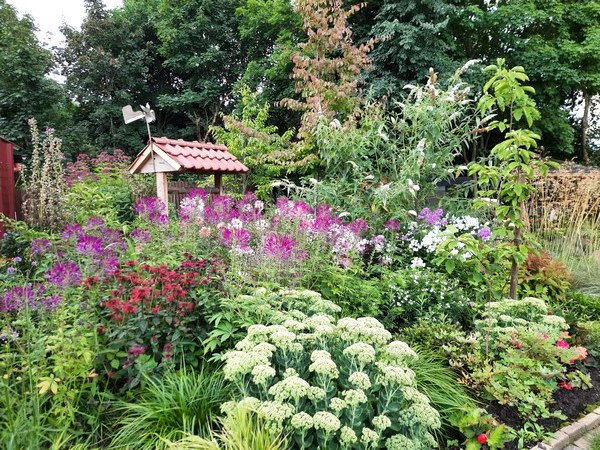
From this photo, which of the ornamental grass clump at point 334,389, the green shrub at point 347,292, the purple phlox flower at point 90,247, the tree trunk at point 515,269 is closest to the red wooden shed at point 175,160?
the purple phlox flower at point 90,247

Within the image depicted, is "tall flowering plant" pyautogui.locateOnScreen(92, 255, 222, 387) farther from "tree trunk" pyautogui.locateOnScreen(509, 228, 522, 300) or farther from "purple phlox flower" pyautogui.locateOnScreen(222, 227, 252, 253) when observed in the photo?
"tree trunk" pyautogui.locateOnScreen(509, 228, 522, 300)

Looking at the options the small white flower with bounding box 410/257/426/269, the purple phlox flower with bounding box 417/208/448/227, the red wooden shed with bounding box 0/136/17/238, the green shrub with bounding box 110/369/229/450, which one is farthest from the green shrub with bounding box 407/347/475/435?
the red wooden shed with bounding box 0/136/17/238

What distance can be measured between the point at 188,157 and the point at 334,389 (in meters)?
4.27

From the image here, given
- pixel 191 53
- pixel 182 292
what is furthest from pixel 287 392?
pixel 191 53

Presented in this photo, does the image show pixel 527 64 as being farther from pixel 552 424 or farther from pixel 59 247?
pixel 59 247

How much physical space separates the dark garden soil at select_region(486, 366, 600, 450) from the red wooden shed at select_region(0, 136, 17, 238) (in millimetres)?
6618

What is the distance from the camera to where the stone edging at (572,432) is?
225 centimetres

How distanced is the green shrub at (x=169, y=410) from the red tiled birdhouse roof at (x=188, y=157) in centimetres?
344

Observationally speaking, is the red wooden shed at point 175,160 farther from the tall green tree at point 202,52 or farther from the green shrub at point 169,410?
the tall green tree at point 202,52

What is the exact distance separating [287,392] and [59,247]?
88.8 inches

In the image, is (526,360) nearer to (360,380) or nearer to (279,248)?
(360,380)

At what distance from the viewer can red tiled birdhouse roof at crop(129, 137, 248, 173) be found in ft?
17.0

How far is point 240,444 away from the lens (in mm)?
1603

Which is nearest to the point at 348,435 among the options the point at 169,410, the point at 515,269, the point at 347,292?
the point at 169,410
